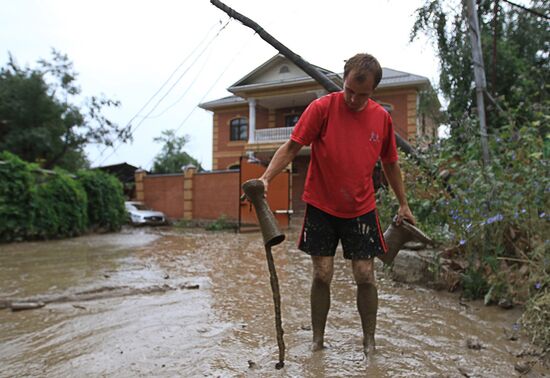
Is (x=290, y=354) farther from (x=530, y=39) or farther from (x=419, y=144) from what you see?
(x=530, y=39)

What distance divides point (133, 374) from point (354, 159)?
1.58 meters

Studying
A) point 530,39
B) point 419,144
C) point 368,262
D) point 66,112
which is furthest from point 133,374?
point 66,112

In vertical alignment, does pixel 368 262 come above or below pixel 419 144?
below

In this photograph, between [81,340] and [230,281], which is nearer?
[81,340]

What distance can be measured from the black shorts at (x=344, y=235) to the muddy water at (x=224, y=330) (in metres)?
0.57

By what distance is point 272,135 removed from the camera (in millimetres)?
19953

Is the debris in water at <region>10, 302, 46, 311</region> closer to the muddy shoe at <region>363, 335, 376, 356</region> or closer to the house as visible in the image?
the muddy shoe at <region>363, 335, 376, 356</region>

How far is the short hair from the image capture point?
2.19m

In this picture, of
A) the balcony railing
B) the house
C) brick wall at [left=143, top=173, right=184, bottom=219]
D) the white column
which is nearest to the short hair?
the house

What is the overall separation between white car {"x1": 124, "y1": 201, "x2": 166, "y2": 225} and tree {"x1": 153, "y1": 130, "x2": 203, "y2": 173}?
17.6m

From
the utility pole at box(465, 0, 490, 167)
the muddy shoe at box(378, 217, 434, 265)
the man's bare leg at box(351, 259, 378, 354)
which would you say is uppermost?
the utility pole at box(465, 0, 490, 167)

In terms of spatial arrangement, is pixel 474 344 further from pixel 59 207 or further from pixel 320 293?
pixel 59 207

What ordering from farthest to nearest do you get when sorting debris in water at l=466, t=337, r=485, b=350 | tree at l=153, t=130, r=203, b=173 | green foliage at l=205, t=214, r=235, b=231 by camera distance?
tree at l=153, t=130, r=203, b=173 < green foliage at l=205, t=214, r=235, b=231 < debris in water at l=466, t=337, r=485, b=350

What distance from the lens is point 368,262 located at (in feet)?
7.84
